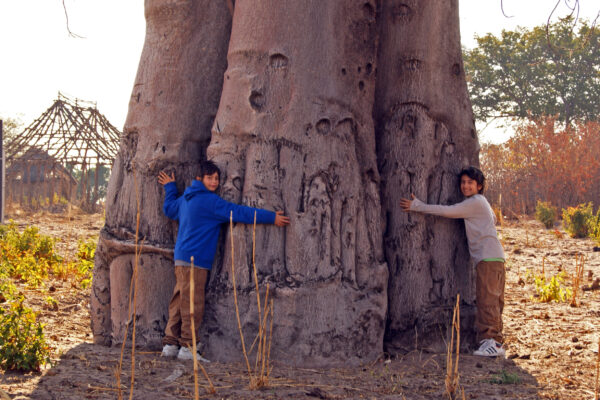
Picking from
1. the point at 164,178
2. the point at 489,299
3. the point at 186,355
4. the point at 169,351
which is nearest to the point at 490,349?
the point at 489,299

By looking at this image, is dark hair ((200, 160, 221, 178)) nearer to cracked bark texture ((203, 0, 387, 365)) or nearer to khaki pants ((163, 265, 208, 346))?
cracked bark texture ((203, 0, 387, 365))

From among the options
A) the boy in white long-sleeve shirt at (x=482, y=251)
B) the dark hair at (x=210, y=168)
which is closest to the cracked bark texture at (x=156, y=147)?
the dark hair at (x=210, y=168)

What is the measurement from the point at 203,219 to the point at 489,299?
6.92 ft

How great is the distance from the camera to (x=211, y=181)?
434 cm

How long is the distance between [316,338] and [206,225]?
1.02 meters

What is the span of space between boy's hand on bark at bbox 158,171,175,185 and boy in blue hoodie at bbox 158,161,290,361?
0.26 meters

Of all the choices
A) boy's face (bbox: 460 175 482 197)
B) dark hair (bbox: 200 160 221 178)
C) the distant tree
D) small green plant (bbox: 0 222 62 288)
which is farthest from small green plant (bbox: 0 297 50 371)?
the distant tree

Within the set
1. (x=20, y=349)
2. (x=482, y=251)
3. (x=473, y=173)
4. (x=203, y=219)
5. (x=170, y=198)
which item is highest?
(x=473, y=173)

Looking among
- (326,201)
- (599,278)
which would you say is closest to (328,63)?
(326,201)

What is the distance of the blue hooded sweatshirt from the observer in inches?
165

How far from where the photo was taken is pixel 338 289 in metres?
4.19

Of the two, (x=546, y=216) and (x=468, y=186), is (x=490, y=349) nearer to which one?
(x=468, y=186)

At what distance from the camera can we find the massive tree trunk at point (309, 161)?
4207mm

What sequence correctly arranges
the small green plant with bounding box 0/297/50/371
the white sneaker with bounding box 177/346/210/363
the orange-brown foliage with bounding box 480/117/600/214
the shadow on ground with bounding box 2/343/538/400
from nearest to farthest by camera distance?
the shadow on ground with bounding box 2/343/538/400, the small green plant with bounding box 0/297/50/371, the white sneaker with bounding box 177/346/210/363, the orange-brown foliage with bounding box 480/117/600/214
